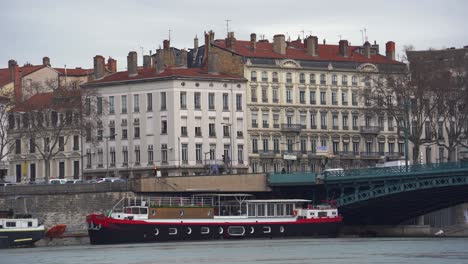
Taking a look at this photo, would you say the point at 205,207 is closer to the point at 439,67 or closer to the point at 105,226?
the point at 105,226

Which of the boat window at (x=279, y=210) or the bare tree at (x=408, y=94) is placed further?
the bare tree at (x=408, y=94)

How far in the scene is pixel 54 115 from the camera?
164250mm

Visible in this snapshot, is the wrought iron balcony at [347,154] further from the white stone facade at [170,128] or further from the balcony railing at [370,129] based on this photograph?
the white stone facade at [170,128]

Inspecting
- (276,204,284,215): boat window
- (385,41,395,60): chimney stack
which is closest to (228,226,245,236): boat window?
(276,204,284,215): boat window

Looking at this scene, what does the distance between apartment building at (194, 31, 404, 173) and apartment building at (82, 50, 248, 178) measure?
2060 mm

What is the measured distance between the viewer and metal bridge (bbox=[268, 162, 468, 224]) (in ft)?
428

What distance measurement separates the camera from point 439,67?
162 m

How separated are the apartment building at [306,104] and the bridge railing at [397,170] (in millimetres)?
25300

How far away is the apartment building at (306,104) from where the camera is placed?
165 m

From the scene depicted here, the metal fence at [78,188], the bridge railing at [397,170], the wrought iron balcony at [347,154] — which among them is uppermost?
the wrought iron balcony at [347,154]

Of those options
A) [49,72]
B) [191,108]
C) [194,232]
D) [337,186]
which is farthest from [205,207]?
[49,72]

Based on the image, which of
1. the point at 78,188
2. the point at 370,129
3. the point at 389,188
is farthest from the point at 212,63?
the point at 389,188

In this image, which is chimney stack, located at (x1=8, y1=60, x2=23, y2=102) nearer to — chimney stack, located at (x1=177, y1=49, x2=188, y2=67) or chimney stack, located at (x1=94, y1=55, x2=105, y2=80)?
chimney stack, located at (x1=94, y1=55, x2=105, y2=80)

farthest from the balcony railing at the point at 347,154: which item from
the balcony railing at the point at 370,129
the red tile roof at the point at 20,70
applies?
the red tile roof at the point at 20,70
